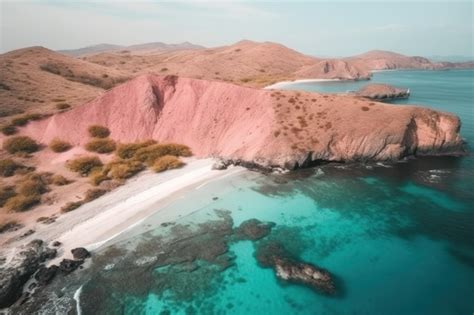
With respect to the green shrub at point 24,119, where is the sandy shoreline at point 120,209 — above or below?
below

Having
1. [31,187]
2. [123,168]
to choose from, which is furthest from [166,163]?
[31,187]

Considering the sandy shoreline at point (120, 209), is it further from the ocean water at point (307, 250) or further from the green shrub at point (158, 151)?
the green shrub at point (158, 151)

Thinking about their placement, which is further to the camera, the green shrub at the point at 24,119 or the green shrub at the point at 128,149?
the green shrub at the point at 24,119

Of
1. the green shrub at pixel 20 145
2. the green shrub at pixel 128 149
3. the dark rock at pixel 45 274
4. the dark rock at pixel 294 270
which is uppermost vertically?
the green shrub at pixel 20 145

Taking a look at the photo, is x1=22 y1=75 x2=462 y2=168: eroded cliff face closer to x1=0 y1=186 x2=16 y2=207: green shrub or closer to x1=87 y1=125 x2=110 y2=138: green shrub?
x1=87 y1=125 x2=110 y2=138: green shrub

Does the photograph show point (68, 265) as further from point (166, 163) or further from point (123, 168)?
point (166, 163)

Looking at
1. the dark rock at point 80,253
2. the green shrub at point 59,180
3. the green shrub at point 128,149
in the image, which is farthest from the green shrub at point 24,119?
the dark rock at point 80,253

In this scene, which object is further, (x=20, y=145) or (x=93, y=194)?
(x=20, y=145)

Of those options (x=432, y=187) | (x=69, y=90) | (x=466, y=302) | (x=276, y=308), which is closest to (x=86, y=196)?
(x=276, y=308)
